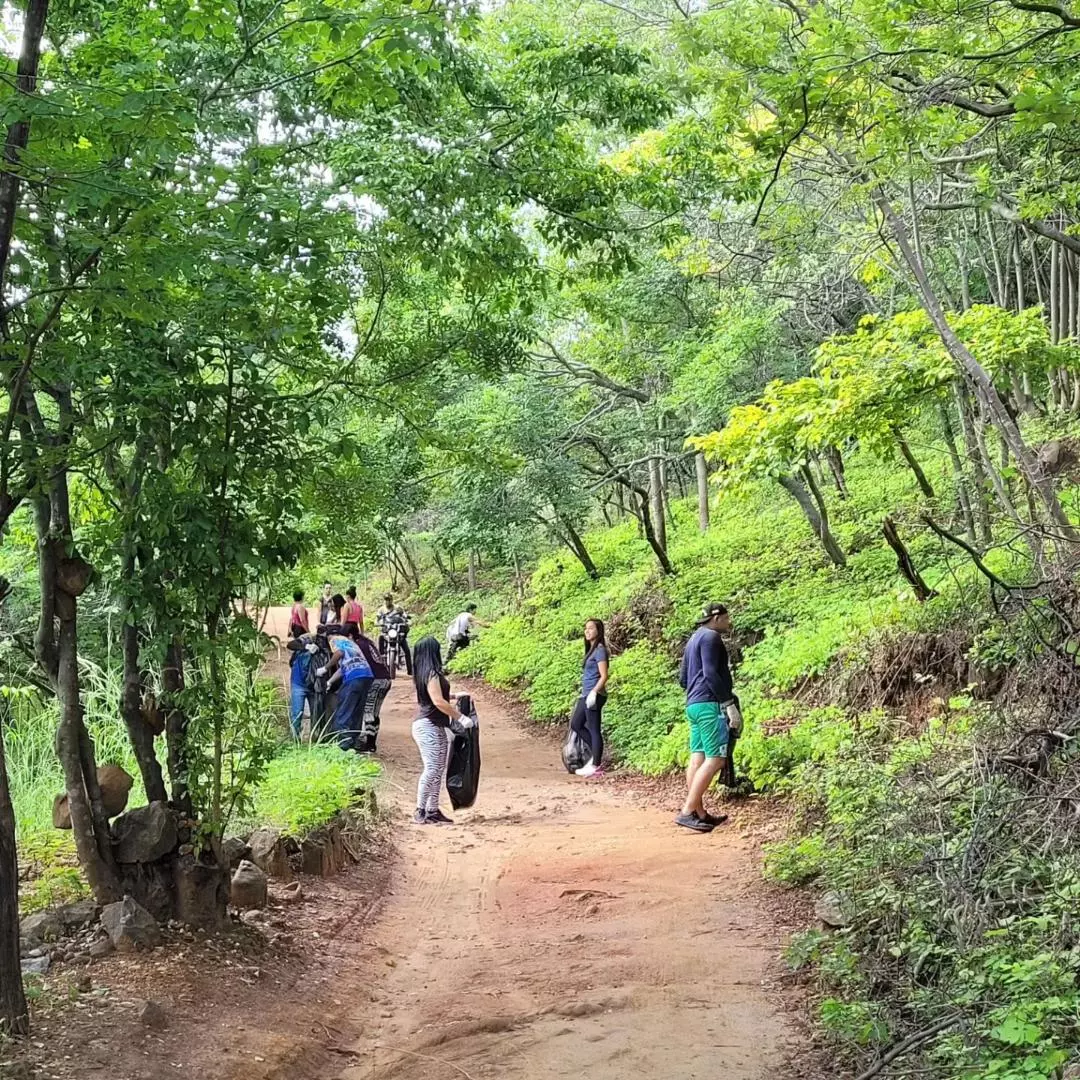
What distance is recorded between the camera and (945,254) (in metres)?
14.9

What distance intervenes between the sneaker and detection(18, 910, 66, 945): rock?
4.83m

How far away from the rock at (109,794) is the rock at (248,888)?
0.80 meters

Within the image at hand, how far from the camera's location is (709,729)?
779 cm

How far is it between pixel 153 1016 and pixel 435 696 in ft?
14.5

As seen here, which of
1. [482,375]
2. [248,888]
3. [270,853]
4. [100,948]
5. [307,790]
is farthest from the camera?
[482,375]

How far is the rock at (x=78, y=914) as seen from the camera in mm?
4770

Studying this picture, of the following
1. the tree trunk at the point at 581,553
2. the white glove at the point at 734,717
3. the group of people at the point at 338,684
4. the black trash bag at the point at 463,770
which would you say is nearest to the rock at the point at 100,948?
the black trash bag at the point at 463,770

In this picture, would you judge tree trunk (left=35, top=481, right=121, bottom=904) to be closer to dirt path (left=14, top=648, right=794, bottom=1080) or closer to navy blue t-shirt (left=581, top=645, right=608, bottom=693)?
dirt path (left=14, top=648, right=794, bottom=1080)

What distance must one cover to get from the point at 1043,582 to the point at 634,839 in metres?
3.85

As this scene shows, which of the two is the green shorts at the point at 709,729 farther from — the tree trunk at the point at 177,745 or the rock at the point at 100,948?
the rock at the point at 100,948

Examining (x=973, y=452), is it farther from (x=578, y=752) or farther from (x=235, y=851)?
(x=235, y=851)

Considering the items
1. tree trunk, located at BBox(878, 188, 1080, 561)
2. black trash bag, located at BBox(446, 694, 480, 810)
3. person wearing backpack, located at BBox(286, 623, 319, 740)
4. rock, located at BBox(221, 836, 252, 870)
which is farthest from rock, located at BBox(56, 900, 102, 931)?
person wearing backpack, located at BBox(286, 623, 319, 740)

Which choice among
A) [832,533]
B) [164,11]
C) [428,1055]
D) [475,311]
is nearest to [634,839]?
[428,1055]

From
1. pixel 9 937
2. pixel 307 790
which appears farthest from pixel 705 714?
pixel 9 937
